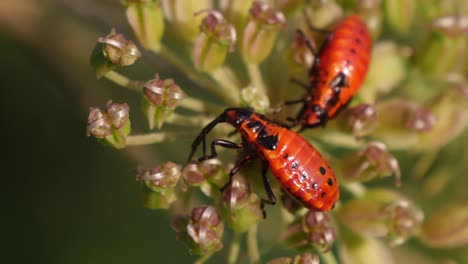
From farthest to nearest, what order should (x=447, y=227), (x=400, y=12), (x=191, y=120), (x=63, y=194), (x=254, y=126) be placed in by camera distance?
(x=63, y=194)
(x=400, y=12)
(x=447, y=227)
(x=191, y=120)
(x=254, y=126)

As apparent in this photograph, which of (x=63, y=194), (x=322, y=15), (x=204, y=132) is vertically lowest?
(x=63, y=194)

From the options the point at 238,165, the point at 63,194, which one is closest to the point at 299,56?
the point at 238,165

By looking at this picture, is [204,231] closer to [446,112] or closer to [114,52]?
[114,52]

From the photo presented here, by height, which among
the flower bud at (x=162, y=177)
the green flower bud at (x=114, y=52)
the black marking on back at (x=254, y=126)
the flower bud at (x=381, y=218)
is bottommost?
the flower bud at (x=381, y=218)

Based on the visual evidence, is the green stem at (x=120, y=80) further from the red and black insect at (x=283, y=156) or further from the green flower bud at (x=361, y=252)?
the green flower bud at (x=361, y=252)

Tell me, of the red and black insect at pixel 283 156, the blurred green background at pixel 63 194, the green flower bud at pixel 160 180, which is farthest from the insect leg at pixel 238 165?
the blurred green background at pixel 63 194

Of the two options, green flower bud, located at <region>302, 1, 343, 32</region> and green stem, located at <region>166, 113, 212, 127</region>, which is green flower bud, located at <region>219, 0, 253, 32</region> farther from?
green stem, located at <region>166, 113, 212, 127</region>
